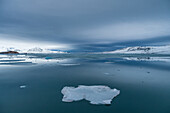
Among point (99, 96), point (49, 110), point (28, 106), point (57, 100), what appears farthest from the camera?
point (99, 96)

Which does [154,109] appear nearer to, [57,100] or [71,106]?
[71,106]

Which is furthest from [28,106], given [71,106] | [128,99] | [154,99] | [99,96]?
[154,99]

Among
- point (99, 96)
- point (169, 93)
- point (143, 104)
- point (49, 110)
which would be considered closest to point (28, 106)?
point (49, 110)

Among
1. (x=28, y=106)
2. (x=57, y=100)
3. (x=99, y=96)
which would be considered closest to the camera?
(x=28, y=106)

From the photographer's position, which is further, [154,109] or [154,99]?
[154,99]

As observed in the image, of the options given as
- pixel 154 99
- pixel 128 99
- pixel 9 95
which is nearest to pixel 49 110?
pixel 9 95

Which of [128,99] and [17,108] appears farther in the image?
[128,99]

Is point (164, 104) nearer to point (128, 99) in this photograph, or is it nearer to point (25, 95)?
point (128, 99)

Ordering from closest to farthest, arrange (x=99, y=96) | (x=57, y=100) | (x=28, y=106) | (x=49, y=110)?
1. (x=49, y=110)
2. (x=28, y=106)
3. (x=57, y=100)
4. (x=99, y=96)
